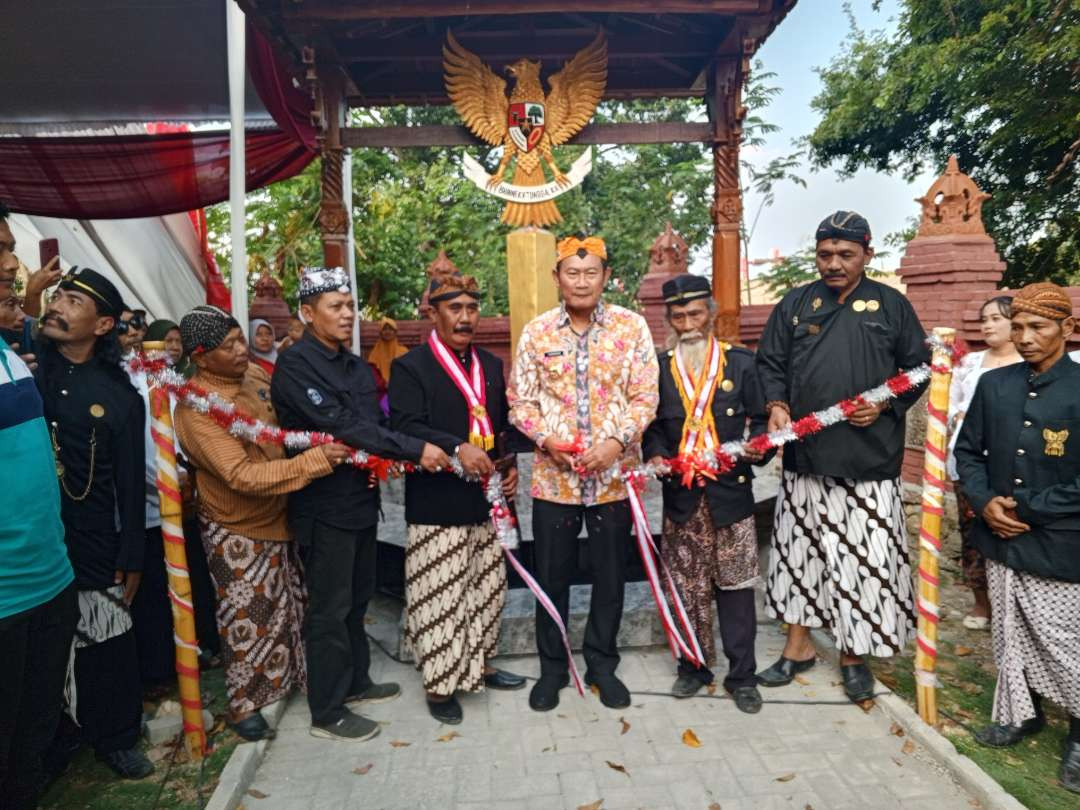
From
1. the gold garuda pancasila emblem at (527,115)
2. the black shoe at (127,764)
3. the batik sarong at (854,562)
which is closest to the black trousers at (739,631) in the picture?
the batik sarong at (854,562)

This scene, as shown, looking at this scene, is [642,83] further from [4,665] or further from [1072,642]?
[4,665]

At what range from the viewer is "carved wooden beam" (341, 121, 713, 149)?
21.5 feet

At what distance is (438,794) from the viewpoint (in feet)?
9.98

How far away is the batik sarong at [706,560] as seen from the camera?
3668mm

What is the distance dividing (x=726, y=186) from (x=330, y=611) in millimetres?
4939

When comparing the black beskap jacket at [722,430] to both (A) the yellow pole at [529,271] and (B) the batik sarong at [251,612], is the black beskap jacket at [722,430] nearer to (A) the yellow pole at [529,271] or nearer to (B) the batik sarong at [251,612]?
(B) the batik sarong at [251,612]

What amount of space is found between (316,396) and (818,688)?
295cm

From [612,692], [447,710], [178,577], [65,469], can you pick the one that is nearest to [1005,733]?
[612,692]

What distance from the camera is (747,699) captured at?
3.65 meters

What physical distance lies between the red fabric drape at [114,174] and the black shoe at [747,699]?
7068 millimetres

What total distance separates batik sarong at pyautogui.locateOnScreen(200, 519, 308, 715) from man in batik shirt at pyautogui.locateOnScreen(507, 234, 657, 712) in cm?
125

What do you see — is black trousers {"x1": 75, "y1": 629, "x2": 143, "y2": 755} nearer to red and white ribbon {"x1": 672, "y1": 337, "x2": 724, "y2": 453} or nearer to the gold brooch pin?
red and white ribbon {"x1": 672, "y1": 337, "x2": 724, "y2": 453}

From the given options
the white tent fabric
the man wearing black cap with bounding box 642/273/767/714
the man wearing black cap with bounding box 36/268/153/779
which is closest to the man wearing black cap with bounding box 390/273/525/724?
the man wearing black cap with bounding box 642/273/767/714

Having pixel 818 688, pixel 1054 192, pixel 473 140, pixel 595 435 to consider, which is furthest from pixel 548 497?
pixel 1054 192
